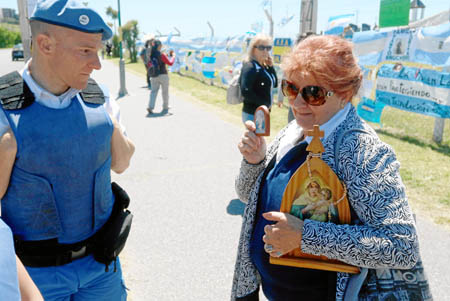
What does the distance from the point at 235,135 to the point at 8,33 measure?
8727 centimetres

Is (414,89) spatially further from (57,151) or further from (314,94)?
(57,151)

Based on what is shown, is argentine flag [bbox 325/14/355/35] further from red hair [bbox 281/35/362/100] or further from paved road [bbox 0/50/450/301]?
red hair [bbox 281/35/362/100]

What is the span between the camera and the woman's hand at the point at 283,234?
1450mm

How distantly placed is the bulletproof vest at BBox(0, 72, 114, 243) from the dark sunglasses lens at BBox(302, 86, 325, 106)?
0.90 metres

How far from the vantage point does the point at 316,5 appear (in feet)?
20.7

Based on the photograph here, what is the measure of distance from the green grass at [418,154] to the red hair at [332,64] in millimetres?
3371

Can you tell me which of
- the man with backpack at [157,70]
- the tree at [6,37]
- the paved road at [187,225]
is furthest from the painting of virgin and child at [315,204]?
the tree at [6,37]

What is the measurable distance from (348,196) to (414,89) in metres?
7.57

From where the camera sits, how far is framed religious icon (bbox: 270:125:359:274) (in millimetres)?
1387

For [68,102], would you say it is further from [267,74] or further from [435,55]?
[435,55]

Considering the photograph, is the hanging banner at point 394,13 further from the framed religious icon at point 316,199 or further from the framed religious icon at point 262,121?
A: the framed religious icon at point 316,199

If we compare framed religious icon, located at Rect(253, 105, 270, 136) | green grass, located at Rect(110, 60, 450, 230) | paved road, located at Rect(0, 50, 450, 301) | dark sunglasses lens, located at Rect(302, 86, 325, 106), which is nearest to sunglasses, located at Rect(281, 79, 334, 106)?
dark sunglasses lens, located at Rect(302, 86, 325, 106)

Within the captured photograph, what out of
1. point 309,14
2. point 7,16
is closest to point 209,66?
point 309,14

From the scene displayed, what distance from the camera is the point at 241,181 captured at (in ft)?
6.59
